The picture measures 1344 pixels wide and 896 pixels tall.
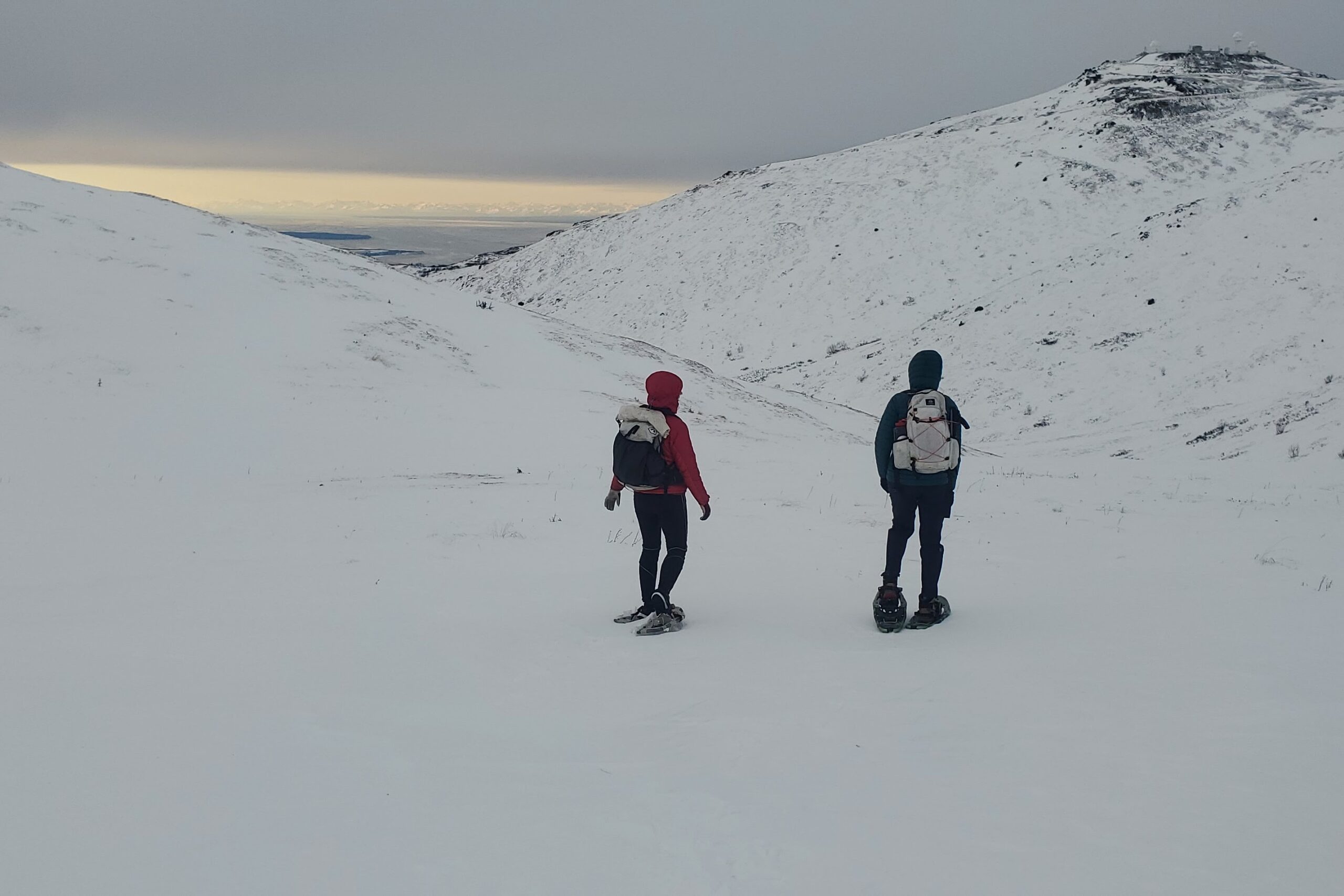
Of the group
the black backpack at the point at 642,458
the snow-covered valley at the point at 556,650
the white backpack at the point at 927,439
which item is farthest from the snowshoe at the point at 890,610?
the black backpack at the point at 642,458

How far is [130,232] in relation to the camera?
79.3 feet

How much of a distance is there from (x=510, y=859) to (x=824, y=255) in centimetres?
5481

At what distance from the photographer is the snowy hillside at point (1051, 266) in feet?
93.9

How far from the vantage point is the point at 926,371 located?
7512 millimetres

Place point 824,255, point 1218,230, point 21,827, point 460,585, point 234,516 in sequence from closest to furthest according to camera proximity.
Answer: point 21,827, point 460,585, point 234,516, point 1218,230, point 824,255

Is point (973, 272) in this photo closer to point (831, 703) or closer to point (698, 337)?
point (698, 337)

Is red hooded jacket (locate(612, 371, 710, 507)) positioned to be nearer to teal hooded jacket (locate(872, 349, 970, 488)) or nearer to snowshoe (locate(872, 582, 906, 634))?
teal hooded jacket (locate(872, 349, 970, 488))

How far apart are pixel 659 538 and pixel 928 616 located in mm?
2488

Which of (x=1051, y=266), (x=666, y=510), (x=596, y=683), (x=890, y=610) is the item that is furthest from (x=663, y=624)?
(x=1051, y=266)

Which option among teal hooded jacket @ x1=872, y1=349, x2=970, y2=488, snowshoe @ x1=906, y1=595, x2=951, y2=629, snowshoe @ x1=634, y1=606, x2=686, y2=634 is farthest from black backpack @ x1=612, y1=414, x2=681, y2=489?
snowshoe @ x1=906, y1=595, x2=951, y2=629

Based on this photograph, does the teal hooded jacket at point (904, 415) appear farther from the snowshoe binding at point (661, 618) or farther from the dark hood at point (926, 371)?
the snowshoe binding at point (661, 618)

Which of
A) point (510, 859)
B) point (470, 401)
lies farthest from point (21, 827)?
point (470, 401)

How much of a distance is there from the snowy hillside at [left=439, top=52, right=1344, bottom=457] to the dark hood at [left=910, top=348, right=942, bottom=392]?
17.9 meters

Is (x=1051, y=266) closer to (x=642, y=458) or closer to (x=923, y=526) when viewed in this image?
(x=923, y=526)
